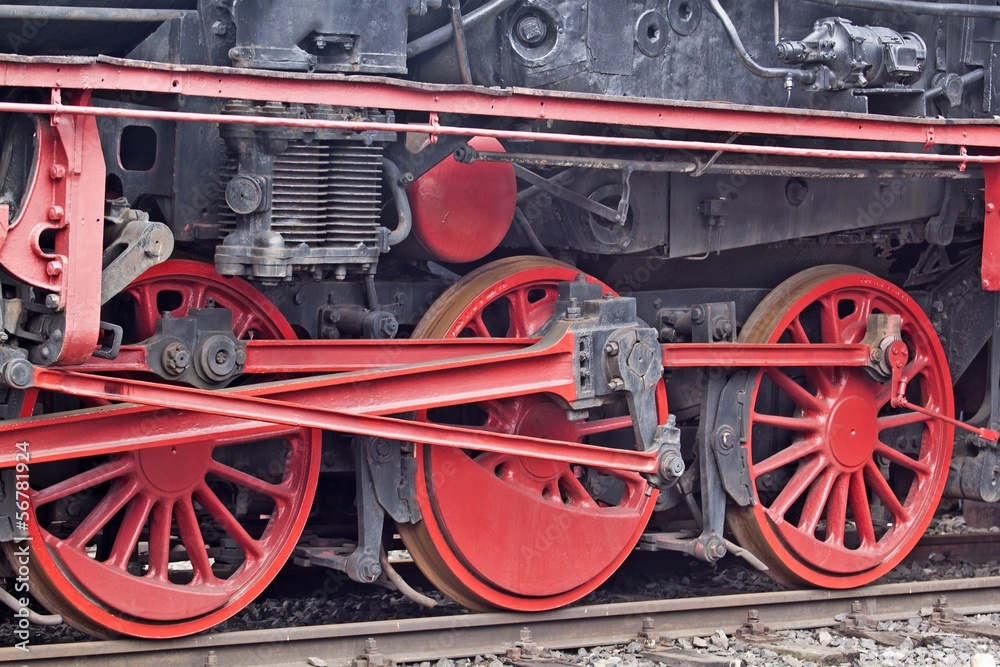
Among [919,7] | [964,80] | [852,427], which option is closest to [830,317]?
[852,427]

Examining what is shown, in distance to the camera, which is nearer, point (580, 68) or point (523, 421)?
point (580, 68)

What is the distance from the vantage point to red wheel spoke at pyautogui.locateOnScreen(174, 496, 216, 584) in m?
5.20

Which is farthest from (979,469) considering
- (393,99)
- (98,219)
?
(98,219)

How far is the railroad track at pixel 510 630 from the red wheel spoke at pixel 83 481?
0.52m

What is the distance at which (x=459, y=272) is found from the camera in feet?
19.9

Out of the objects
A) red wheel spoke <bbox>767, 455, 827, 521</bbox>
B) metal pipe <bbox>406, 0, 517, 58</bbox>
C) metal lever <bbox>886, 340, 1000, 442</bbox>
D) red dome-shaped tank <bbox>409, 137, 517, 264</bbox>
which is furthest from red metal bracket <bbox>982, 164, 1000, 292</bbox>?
metal pipe <bbox>406, 0, 517, 58</bbox>

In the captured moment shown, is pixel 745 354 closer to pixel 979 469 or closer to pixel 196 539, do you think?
pixel 979 469

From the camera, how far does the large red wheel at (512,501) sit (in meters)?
5.56

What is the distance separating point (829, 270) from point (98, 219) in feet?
11.8

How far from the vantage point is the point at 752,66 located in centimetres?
547

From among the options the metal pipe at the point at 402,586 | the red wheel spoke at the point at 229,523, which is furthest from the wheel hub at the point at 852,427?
the red wheel spoke at the point at 229,523

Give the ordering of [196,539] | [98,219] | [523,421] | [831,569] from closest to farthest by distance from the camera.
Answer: [98,219]
[196,539]
[523,421]
[831,569]

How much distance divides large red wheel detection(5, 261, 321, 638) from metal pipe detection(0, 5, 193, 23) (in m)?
0.90

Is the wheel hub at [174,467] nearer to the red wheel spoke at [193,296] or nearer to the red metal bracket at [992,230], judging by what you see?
the red wheel spoke at [193,296]
